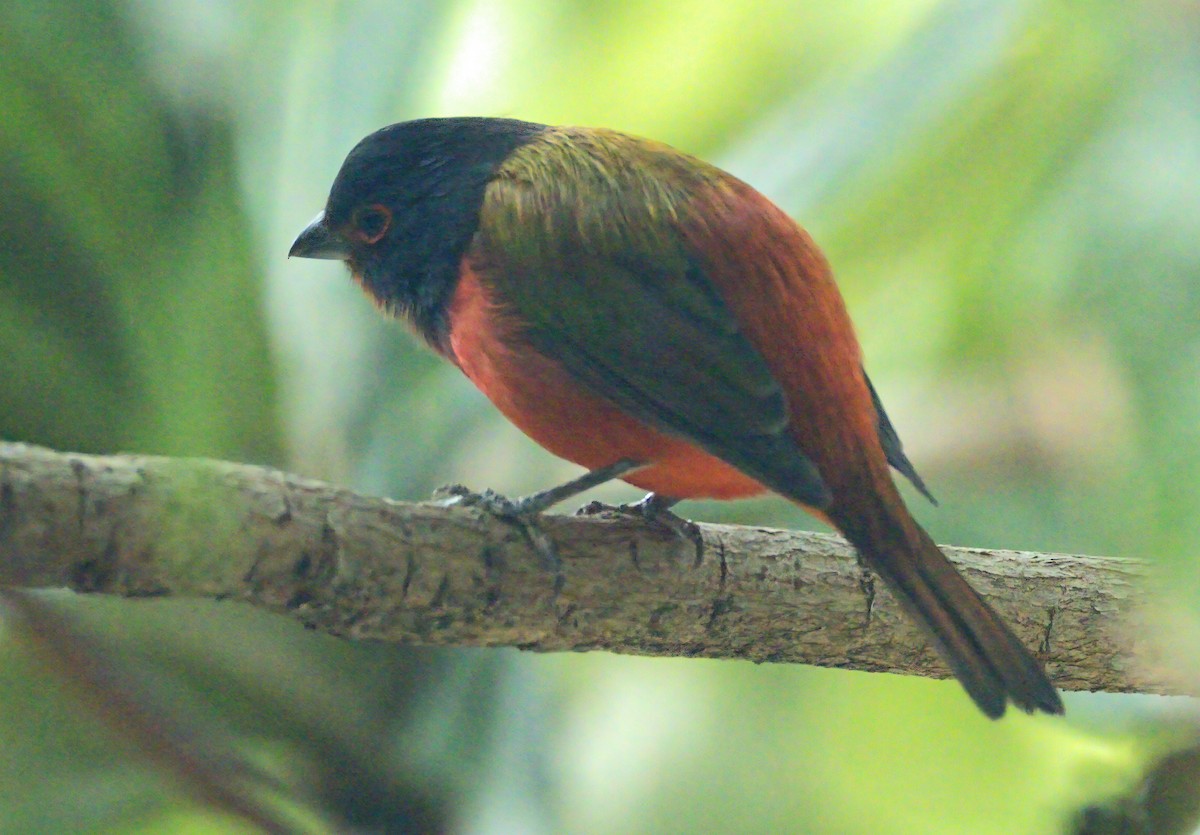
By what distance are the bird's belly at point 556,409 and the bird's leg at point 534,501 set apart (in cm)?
2

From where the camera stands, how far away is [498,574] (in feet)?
3.04

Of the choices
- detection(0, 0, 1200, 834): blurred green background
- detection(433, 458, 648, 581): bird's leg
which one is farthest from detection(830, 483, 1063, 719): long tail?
detection(433, 458, 648, 581): bird's leg

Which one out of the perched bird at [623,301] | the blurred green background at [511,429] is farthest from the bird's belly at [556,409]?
the blurred green background at [511,429]

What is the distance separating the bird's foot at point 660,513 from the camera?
3.62 ft

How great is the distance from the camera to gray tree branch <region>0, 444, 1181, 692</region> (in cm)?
56

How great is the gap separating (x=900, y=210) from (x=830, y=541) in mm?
440

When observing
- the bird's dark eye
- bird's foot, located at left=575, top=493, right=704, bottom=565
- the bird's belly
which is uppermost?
the bird's dark eye

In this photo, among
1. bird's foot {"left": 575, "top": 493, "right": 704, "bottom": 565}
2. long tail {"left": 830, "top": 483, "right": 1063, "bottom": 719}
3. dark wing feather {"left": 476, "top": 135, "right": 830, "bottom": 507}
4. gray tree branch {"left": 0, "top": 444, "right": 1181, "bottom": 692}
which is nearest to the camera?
gray tree branch {"left": 0, "top": 444, "right": 1181, "bottom": 692}

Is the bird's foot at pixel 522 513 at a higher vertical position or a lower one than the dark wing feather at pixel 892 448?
lower

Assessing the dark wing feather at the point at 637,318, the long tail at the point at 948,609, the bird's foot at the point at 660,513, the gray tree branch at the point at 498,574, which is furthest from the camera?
the bird's foot at the point at 660,513

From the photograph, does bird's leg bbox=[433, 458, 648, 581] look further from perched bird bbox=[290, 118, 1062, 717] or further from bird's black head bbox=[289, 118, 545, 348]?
bird's black head bbox=[289, 118, 545, 348]

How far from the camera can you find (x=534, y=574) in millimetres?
963

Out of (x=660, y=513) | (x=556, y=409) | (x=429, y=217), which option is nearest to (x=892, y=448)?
(x=660, y=513)

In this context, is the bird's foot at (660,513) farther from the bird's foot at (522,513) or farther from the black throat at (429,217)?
the black throat at (429,217)
